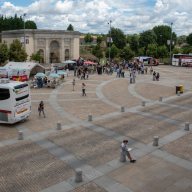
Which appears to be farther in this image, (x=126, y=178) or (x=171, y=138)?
(x=171, y=138)

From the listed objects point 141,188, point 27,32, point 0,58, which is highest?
point 27,32

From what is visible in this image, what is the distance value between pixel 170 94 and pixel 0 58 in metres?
30.6

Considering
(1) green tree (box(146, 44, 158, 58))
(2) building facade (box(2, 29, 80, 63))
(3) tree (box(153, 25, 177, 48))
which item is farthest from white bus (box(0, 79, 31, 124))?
(3) tree (box(153, 25, 177, 48))

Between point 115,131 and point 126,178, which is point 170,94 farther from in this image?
point 126,178

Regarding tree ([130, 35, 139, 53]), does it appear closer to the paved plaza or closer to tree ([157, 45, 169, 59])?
tree ([157, 45, 169, 59])

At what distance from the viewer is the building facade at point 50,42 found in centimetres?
5388

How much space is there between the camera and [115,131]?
51.1 ft

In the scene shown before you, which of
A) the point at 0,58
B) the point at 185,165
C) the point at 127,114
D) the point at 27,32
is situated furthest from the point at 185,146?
the point at 27,32

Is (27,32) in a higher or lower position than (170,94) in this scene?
higher

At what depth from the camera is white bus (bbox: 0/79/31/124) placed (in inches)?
606

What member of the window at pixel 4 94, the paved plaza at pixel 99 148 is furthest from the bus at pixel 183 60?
the window at pixel 4 94

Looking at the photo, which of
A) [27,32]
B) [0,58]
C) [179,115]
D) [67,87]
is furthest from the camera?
[27,32]

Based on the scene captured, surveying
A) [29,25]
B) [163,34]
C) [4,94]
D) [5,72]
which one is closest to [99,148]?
[4,94]

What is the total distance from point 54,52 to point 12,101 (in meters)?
43.9
